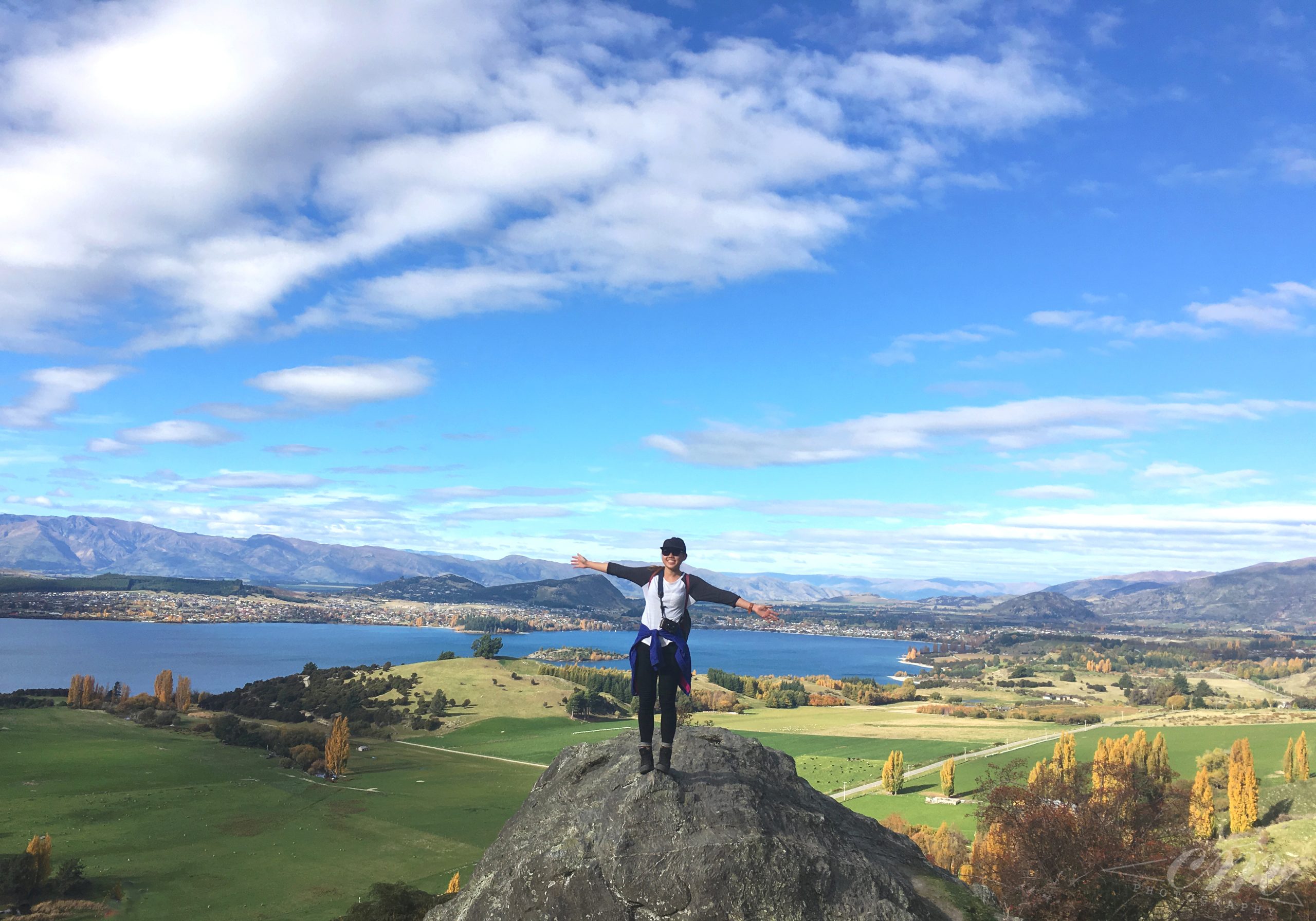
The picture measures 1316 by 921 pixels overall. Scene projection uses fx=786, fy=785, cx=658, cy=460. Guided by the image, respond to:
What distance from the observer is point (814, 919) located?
1093 centimetres

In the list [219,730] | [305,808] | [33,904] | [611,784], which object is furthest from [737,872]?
[219,730]

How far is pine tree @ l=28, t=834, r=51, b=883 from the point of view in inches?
1912

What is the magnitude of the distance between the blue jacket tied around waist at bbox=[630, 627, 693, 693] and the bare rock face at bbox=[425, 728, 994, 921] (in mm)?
1562

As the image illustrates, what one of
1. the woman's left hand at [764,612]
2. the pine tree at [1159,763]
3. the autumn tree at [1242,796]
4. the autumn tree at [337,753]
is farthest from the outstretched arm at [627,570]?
the autumn tree at [337,753]

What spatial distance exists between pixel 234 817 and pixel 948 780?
221 ft

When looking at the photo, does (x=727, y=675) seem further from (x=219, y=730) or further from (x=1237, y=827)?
(x=1237, y=827)

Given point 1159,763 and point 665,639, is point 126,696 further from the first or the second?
point 665,639

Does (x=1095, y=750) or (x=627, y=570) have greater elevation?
(x=627, y=570)

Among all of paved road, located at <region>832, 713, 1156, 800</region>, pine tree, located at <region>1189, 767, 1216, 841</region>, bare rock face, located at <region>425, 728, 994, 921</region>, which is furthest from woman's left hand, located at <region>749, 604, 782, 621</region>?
A: pine tree, located at <region>1189, 767, 1216, 841</region>

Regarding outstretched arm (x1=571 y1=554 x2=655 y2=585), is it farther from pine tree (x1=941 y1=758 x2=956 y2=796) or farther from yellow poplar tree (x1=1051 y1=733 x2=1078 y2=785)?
pine tree (x1=941 y1=758 x2=956 y2=796)

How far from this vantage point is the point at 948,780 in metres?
79.8

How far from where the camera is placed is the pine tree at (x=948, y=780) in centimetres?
7919

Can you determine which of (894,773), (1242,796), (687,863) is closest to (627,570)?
(687,863)

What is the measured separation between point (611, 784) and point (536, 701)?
138 m
